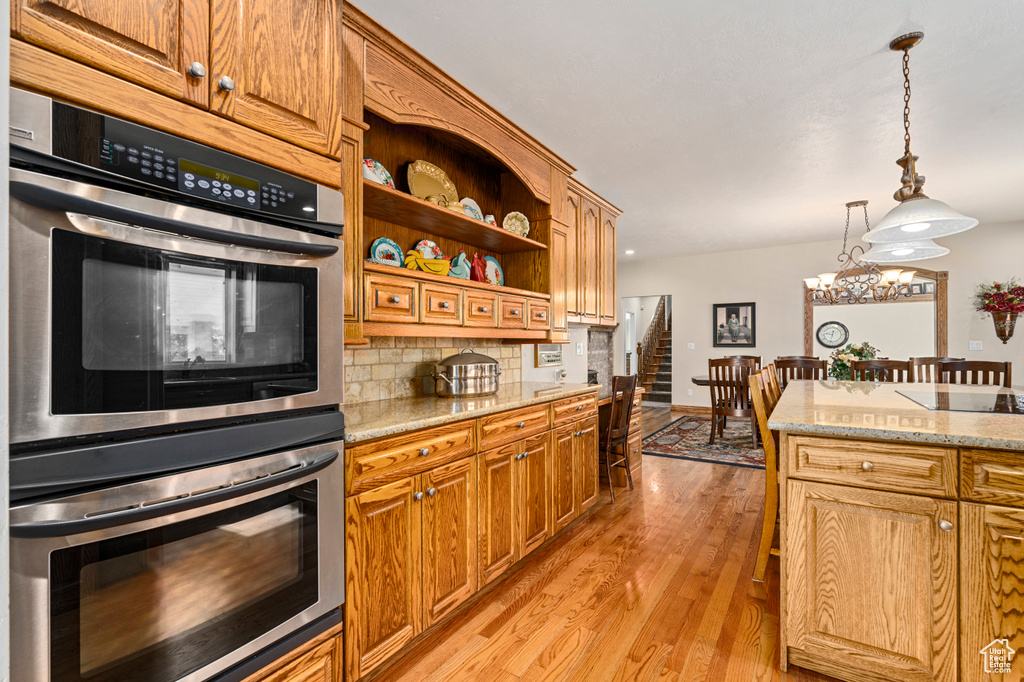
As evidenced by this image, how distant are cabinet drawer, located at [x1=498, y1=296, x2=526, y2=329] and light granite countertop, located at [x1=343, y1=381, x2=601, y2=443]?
42cm

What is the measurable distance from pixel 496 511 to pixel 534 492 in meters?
0.37

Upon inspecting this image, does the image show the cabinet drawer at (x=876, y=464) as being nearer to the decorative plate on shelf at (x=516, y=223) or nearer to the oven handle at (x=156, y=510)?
the oven handle at (x=156, y=510)

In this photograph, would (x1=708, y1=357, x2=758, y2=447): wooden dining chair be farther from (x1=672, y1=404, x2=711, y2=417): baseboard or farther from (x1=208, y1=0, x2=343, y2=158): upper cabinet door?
(x1=208, y1=0, x2=343, y2=158): upper cabinet door

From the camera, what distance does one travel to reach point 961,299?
627cm

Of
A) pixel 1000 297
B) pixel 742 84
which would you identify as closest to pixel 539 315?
pixel 742 84

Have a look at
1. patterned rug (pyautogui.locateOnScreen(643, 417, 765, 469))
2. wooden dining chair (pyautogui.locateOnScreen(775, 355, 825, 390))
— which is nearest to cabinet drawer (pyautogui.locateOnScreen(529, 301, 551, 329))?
patterned rug (pyautogui.locateOnScreen(643, 417, 765, 469))

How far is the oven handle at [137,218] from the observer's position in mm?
937

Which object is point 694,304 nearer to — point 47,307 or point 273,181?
point 273,181

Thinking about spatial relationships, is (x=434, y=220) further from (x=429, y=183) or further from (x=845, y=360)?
(x=845, y=360)

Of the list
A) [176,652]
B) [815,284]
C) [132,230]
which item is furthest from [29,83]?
[815,284]

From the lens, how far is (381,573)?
172cm

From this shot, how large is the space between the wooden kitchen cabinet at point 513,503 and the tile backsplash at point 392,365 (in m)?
0.67

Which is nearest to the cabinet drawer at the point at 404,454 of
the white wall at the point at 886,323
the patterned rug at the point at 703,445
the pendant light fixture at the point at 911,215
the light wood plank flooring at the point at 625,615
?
the light wood plank flooring at the point at 625,615

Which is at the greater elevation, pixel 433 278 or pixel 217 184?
pixel 217 184
